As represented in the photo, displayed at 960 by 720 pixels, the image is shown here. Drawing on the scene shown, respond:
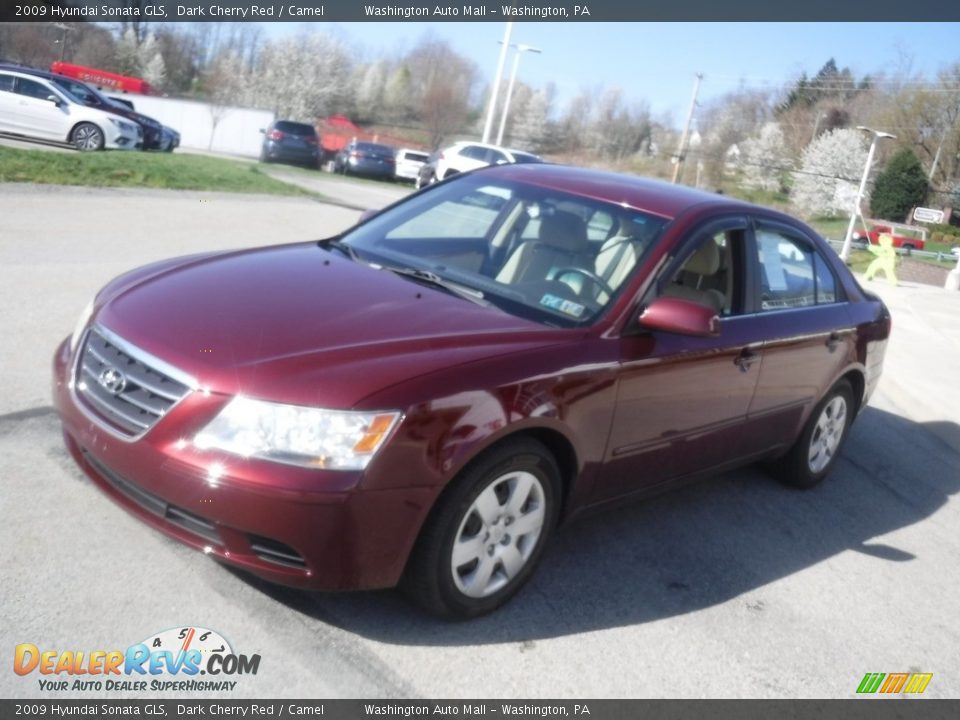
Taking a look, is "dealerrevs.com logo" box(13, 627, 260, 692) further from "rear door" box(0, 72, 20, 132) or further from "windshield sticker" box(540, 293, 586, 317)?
"rear door" box(0, 72, 20, 132)

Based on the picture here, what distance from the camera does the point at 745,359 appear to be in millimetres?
4984

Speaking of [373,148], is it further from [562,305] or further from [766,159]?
[562,305]

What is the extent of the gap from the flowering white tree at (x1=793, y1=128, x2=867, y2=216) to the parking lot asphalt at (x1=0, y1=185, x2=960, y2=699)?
34418mm

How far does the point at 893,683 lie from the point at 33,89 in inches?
876

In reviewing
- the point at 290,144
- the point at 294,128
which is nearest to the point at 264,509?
the point at 290,144

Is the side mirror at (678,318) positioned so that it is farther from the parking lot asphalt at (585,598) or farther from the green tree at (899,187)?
the green tree at (899,187)

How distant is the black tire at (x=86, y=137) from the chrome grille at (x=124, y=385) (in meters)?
20.1

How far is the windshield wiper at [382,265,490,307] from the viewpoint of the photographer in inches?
167

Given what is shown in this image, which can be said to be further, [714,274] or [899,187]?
[899,187]

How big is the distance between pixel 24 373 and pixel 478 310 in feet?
9.78

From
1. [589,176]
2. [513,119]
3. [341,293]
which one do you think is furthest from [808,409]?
[513,119]

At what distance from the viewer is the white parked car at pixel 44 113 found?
21734mm

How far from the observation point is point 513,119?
78438 mm

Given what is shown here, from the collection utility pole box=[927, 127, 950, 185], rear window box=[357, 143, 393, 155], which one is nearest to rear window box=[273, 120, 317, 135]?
rear window box=[357, 143, 393, 155]
